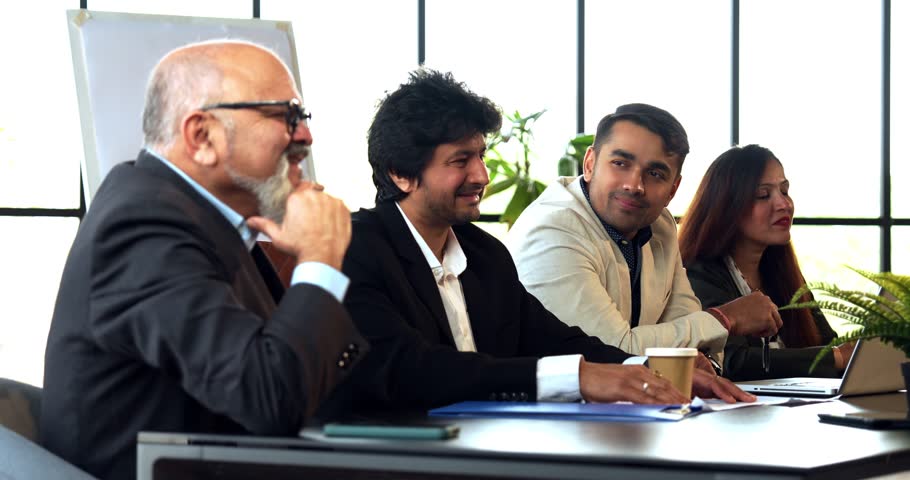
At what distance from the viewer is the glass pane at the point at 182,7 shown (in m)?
5.18

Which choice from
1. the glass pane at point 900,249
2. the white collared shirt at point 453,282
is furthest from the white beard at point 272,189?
the glass pane at point 900,249

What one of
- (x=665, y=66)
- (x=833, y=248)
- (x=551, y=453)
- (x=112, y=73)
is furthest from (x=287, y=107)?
(x=833, y=248)

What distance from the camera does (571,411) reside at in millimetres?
1608

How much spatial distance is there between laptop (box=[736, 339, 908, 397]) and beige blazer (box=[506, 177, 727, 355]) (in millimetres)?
451

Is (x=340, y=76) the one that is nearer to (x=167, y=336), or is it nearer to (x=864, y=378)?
(x=864, y=378)

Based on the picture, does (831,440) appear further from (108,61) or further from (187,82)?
(108,61)

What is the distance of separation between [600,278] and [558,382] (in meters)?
1.13

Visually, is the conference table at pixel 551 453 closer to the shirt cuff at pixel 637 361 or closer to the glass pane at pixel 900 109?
the shirt cuff at pixel 637 361

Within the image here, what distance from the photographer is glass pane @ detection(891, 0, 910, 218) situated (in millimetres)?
6414

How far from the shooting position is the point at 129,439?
4.91ft

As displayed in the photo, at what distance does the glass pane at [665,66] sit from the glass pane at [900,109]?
1.05 m

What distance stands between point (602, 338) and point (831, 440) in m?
1.25

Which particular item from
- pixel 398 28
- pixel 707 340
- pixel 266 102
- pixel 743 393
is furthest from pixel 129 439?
pixel 398 28

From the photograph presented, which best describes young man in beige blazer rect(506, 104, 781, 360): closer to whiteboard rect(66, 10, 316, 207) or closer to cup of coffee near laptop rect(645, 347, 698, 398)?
cup of coffee near laptop rect(645, 347, 698, 398)
